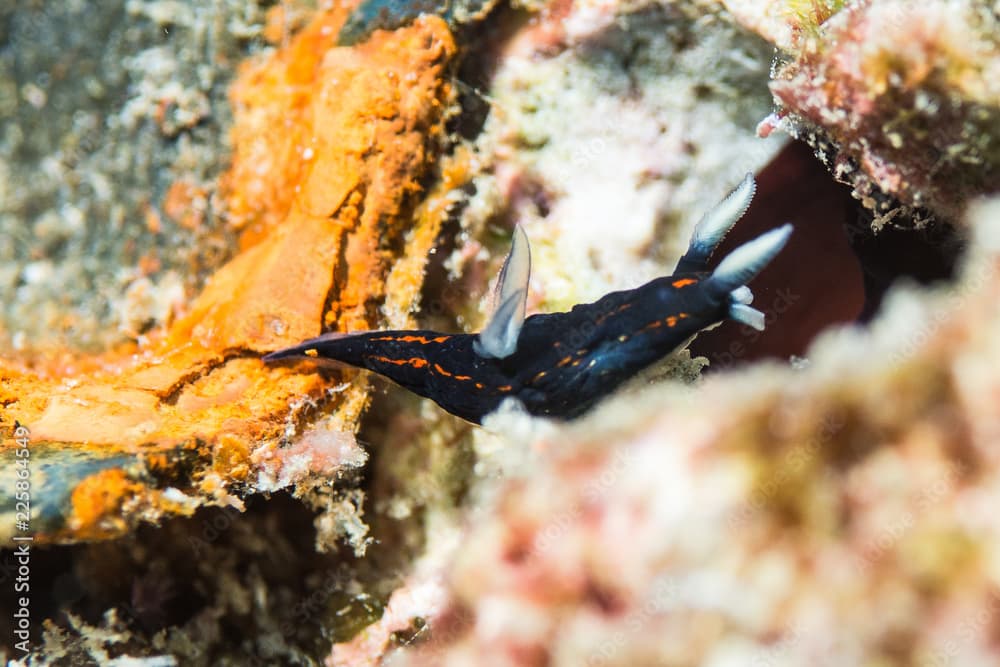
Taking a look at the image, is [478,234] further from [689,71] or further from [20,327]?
[20,327]

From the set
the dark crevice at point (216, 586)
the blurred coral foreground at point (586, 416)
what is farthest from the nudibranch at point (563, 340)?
the dark crevice at point (216, 586)

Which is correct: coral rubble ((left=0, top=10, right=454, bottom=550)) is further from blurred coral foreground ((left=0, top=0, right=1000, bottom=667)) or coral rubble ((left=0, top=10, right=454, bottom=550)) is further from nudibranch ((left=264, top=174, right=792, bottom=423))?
nudibranch ((left=264, top=174, right=792, bottom=423))

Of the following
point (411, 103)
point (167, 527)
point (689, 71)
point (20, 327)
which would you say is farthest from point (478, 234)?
point (20, 327)

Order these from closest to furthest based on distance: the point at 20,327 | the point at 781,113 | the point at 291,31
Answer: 1. the point at 781,113
2. the point at 20,327
3. the point at 291,31

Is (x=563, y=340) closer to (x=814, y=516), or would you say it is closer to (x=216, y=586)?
(x=814, y=516)

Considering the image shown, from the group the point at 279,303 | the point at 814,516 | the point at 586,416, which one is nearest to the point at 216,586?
the point at 279,303
